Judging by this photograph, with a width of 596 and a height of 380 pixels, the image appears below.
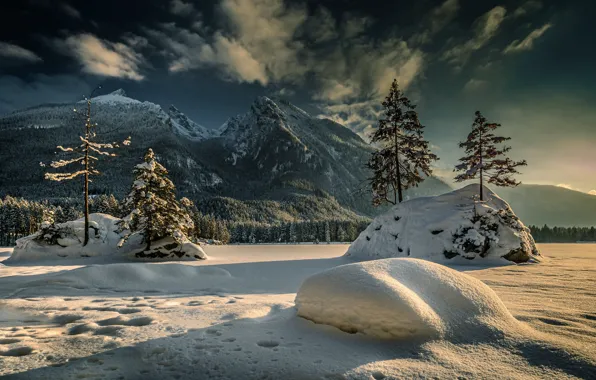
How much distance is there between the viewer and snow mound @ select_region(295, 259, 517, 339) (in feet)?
12.7

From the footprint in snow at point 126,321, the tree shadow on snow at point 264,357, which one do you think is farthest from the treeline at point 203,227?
the tree shadow on snow at point 264,357

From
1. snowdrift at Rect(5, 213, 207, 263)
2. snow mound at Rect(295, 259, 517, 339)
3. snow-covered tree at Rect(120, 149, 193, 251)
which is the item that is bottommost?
snowdrift at Rect(5, 213, 207, 263)

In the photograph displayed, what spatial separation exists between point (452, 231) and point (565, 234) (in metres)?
71.8

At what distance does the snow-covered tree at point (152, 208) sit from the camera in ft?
59.8

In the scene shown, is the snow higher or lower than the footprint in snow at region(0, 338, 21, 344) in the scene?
lower

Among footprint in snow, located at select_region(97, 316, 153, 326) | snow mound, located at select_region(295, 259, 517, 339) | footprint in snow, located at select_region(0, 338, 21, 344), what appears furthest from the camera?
footprint in snow, located at select_region(97, 316, 153, 326)

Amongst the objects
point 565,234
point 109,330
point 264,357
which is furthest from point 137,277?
point 565,234

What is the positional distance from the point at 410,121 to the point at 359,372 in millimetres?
20740

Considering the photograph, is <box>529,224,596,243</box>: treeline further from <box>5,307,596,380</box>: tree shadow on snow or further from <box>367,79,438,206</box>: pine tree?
<box>5,307,596,380</box>: tree shadow on snow

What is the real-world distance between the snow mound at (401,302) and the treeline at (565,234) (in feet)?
246

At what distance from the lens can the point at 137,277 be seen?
9266 mm

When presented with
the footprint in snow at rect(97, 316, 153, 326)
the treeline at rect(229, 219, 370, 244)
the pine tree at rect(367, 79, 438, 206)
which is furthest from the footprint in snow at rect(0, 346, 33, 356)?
the treeline at rect(229, 219, 370, 244)

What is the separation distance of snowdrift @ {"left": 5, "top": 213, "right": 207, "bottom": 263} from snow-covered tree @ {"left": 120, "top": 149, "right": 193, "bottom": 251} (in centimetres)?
76

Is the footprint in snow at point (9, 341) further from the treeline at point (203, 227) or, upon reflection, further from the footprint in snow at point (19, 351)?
the treeline at point (203, 227)
